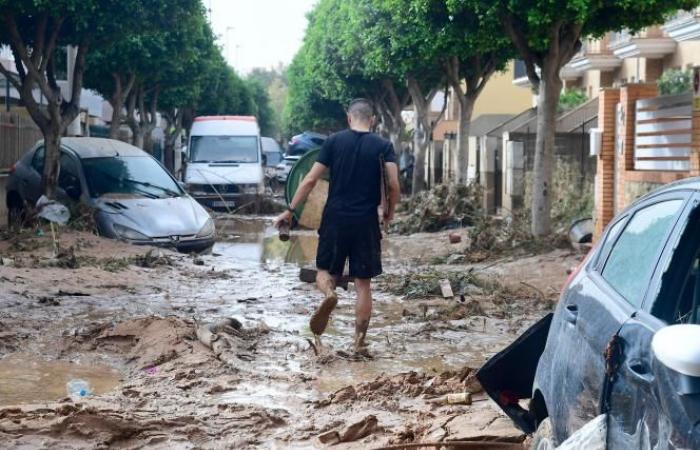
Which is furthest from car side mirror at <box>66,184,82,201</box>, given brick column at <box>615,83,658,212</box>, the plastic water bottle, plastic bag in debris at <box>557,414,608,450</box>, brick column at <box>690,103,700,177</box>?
plastic bag in debris at <box>557,414,608,450</box>

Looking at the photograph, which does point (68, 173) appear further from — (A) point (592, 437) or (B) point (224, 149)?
(A) point (592, 437)

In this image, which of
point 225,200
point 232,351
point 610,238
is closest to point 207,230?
point 232,351

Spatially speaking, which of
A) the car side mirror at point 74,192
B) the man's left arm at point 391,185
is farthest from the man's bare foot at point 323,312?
the car side mirror at point 74,192

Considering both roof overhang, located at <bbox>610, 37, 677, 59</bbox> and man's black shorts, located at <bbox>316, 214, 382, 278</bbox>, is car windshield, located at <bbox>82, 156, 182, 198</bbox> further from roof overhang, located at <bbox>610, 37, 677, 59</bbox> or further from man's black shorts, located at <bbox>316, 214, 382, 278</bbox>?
roof overhang, located at <bbox>610, 37, 677, 59</bbox>

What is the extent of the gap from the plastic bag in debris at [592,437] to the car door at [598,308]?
0.07 m

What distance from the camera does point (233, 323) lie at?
376 inches

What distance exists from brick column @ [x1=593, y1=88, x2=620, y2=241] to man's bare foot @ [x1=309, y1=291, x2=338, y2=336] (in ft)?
29.4

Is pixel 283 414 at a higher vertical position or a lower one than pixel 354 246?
lower

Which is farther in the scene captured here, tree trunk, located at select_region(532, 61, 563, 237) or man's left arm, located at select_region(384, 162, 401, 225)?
tree trunk, located at select_region(532, 61, 563, 237)

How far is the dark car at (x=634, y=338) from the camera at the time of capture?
2.92 metres

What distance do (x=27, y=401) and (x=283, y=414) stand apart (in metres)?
1.69

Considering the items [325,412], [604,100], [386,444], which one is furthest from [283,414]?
[604,100]

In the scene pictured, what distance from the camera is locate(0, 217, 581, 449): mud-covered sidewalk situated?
20.3 feet

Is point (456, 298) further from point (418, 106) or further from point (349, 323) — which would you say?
point (418, 106)
